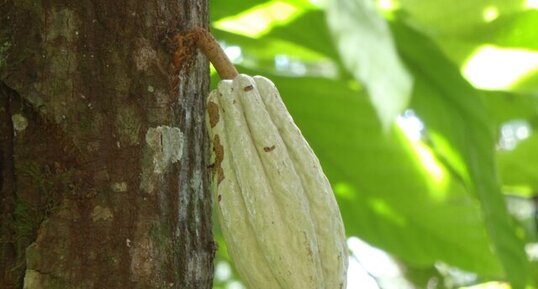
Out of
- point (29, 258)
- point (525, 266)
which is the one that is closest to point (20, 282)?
point (29, 258)

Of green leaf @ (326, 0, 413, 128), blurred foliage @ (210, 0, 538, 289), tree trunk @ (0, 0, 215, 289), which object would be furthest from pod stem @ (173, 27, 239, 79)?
blurred foliage @ (210, 0, 538, 289)

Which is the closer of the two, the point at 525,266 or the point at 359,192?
the point at 525,266

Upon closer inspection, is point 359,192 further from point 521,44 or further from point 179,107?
point 179,107

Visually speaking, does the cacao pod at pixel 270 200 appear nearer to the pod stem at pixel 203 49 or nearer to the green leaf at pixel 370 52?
the pod stem at pixel 203 49

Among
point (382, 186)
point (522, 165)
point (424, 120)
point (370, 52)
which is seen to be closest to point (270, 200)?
point (370, 52)

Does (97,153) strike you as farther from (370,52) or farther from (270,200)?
(370,52)

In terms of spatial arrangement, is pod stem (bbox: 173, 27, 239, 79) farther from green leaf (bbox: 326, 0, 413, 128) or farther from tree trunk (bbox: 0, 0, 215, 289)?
green leaf (bbox: 326, 0, 413, 128)
